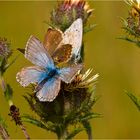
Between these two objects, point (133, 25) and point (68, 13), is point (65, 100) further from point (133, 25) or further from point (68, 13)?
point (68, 13)

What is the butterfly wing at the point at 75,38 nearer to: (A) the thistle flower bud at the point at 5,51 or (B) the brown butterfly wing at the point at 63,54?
(B) the brown butterfly wing at the point at 63,54

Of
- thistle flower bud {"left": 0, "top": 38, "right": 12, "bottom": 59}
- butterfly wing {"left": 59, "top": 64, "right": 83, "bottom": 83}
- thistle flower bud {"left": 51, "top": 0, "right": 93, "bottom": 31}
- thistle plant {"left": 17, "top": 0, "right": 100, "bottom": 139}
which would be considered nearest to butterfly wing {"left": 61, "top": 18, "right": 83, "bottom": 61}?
thistle plant {"left": 17, "top": 0, "right": 100, "bottom": 139}

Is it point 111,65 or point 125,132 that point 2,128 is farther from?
point 111,65

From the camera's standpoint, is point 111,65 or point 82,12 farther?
point 111,65

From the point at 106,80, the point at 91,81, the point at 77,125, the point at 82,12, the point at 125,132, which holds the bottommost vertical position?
the point at 125,132

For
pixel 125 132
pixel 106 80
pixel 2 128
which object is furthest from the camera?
pixel 106 80

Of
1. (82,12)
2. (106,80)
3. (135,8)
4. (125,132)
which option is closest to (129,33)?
(135,8)

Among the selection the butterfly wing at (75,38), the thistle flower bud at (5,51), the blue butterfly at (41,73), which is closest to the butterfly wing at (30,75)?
the blue butterfly at (41,73)

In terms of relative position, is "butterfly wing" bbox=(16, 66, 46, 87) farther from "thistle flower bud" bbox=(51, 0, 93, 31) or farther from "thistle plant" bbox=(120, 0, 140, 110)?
"thistle flower bud" bbox=(51, 0, 93, 31)
